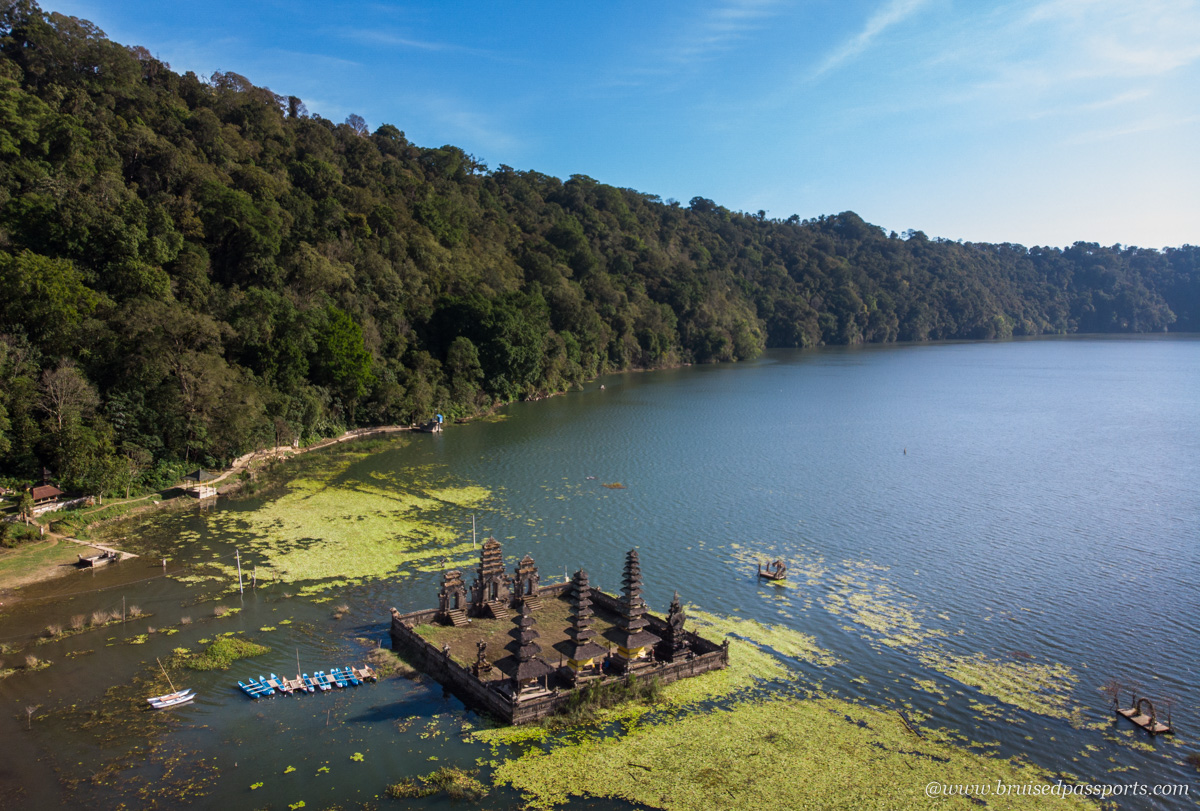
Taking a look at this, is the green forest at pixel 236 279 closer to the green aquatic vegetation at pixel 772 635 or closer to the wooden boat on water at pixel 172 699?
the wooden boat on water at pixel 172 699

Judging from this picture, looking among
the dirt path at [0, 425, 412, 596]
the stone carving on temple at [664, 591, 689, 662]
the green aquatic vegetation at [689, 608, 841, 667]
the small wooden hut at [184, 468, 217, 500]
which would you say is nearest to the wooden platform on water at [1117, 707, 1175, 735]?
the green aquatic vegetation at [689, 608, 841, 667]

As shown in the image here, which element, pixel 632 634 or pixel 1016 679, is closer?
pixel 632 634

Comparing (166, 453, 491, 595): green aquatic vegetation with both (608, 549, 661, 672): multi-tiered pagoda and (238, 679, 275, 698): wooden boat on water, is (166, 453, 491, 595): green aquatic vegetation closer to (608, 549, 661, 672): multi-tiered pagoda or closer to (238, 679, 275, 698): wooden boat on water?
(238, 679, 275, 698): wooden boat on water

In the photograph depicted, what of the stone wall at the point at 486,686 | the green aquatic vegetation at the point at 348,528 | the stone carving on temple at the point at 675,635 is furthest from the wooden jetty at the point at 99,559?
the stone carving on temple at the point at 675,635

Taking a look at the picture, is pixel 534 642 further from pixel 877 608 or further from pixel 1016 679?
pixel 1016 679

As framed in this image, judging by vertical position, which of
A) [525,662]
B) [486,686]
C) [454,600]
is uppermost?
[525,662]

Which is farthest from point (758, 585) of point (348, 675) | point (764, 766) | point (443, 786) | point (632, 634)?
A: point (443, 786)

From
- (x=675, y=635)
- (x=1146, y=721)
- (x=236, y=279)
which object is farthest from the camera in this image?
(x=236, y=279)
